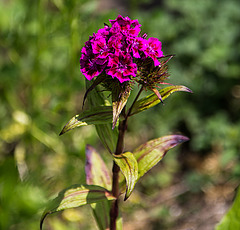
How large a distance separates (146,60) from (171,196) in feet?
6.35

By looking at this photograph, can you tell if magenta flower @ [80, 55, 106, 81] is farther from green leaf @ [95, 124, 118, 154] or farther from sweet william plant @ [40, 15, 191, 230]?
green leaf @ [95, 124, 118, 154]

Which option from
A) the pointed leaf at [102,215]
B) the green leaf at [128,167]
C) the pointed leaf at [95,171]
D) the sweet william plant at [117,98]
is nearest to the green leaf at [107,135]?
the sweet william plant at [117,98]

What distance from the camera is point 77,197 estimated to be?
58.8 inches

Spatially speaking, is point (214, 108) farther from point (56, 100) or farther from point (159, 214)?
point (56, 100)

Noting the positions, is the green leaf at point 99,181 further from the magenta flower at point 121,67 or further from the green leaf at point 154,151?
the magenta flower at point 121,67

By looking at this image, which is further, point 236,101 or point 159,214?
point 236,101

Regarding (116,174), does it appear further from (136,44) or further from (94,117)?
(136,44)

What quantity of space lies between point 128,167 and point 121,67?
38cm

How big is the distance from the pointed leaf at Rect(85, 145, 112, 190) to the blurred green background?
0.38 metres

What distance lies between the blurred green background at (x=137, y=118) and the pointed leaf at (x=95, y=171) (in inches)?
14.9

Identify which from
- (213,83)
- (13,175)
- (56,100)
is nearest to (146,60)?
(13,175)

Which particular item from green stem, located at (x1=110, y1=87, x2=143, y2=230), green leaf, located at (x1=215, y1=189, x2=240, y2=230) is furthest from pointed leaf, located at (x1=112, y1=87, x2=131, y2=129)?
green leaf, located at (x1=215, y1=189, x2=240, y2=230)

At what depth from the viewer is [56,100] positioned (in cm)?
267

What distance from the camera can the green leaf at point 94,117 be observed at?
138 centimetres
